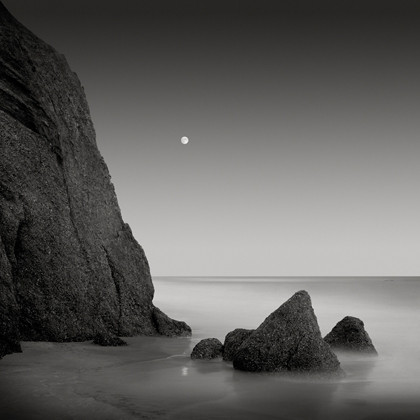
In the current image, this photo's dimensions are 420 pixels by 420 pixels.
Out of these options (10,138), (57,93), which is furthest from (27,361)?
(57,93)

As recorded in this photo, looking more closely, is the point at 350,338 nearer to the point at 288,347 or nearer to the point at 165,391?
the point at 288,347

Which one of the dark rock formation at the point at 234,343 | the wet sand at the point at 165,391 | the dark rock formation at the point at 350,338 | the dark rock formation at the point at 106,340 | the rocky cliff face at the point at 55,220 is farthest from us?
the dark rock formation at the point at 350,338

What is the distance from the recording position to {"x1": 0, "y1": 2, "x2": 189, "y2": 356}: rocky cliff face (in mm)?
11852

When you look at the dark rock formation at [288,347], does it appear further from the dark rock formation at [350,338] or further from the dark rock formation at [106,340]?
the dark rock formation at [106,340]

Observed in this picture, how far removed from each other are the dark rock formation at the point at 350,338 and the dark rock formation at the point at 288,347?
3.27 m

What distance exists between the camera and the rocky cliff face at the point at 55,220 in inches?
467

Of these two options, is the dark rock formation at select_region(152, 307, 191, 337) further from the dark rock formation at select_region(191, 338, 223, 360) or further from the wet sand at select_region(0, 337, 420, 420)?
the wet sand at select_region(0, 337, 420, 420)

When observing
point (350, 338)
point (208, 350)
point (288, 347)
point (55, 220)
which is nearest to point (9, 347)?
point (55, 220)

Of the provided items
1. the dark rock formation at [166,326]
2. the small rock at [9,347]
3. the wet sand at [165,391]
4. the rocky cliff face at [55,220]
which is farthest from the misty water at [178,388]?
the dark rock formation at [166,326]

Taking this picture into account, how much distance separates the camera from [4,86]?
43.5 feet

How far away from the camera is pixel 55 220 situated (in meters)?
12.9

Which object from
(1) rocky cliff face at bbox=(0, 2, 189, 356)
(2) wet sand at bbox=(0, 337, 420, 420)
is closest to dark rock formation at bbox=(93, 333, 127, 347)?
(1) rocky cliff face at bbox=(0, 2, 189, 356)

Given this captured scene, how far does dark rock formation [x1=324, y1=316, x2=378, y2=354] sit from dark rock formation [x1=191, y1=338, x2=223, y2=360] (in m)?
3.53

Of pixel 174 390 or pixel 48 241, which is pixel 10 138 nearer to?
pixel 48 241
